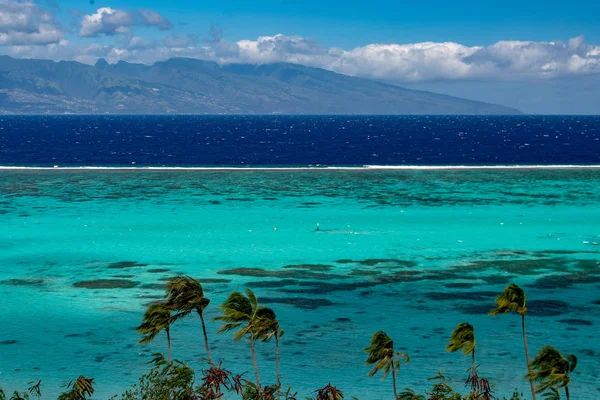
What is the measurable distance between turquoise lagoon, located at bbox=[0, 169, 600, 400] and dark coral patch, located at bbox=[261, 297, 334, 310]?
16 cm

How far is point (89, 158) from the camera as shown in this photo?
131m

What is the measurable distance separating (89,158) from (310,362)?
10692 cm

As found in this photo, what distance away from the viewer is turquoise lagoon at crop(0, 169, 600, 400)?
1249 inches

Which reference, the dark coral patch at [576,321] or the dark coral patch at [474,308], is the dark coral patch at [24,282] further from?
the dark coral patch at [576,321]

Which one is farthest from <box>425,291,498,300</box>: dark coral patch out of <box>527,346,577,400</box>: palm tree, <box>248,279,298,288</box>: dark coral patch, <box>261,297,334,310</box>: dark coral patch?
<box>527,346,577,400</box>: palm tree

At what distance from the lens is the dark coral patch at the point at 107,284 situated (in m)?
42.8

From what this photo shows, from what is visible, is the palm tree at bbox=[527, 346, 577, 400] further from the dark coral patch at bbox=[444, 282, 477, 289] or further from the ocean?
the dark coral patch at bbox=[444, 282, 477, 289]

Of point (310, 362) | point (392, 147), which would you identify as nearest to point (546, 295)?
point (310, 362)

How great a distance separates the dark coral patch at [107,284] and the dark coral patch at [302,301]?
8.32 metres

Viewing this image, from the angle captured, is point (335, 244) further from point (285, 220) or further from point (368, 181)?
point (368, 181)

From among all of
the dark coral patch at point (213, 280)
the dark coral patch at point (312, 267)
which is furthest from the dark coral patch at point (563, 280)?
the dark coral patch at point (213, 280)

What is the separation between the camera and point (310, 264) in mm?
48531

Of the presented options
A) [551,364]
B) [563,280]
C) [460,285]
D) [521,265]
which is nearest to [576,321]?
[460,285]

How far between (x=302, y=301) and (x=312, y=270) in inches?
287
